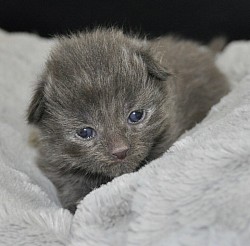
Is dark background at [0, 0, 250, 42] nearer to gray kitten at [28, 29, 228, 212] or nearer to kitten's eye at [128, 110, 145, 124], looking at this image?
gray kitten at [28, 29, 228, 212]

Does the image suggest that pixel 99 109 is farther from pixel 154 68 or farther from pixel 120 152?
pixel 154 68

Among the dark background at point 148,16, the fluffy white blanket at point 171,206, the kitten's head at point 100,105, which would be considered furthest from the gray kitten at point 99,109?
the dark background at point 148,16

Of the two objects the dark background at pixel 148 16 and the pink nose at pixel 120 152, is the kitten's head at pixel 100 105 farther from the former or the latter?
the dark background at pixel 148 16

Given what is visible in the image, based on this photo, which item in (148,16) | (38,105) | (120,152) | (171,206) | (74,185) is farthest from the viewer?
(148,16)

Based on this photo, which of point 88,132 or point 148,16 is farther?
point 148,16

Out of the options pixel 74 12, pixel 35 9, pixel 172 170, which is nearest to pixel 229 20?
pixel 74 12

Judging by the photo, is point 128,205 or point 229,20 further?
point 229,20

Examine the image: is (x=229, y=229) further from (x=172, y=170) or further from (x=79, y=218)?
(x=79, y=218)

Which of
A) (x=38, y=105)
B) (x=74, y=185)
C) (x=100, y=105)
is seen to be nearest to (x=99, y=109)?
(x=100, y=105)
